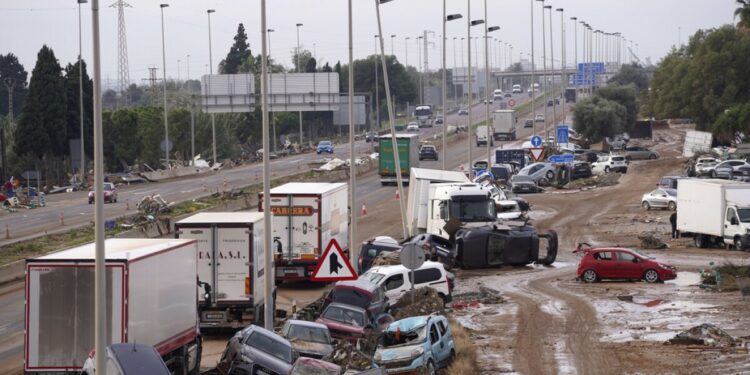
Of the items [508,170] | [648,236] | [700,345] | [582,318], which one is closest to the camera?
[700,345]

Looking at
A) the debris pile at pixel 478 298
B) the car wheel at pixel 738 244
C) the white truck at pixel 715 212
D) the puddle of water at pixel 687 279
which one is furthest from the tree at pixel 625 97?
the debris pile at pixel 478 298

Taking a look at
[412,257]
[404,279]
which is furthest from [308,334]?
[404,279]

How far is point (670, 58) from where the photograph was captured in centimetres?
12900

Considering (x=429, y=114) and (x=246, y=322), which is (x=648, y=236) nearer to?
(x=246, y=322)

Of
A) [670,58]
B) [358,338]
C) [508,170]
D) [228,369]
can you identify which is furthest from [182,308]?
[670,58]

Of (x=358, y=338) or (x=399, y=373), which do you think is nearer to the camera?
(x=399, y=373)

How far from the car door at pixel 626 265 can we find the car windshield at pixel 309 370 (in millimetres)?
18007

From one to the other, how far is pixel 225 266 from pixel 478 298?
31.0 ft

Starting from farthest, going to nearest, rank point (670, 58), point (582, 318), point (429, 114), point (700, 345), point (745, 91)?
point (429, 114) → point (670, 58) → point (745, 91) → point (582, 318) → point (700, 345)

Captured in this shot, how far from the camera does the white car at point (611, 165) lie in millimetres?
84750

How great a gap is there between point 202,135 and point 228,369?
9281cm

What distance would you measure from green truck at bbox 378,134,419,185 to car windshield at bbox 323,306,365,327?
162 ft

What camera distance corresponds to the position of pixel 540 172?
250ft

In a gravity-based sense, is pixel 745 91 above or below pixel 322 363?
above
